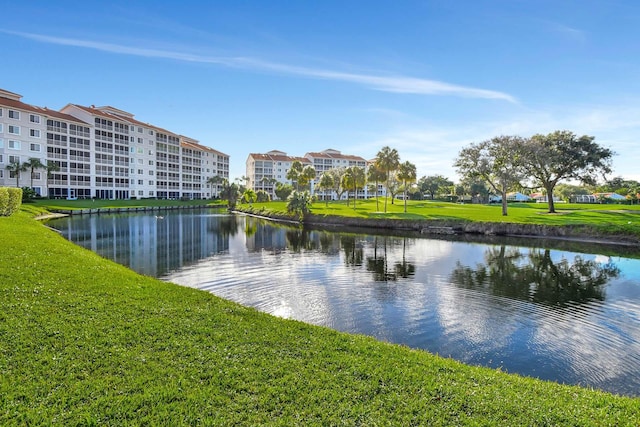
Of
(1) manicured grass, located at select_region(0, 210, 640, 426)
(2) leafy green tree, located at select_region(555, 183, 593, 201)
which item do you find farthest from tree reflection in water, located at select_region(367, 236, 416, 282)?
(2) leafy green tree, located at select_region(555, 183, 593, 201)

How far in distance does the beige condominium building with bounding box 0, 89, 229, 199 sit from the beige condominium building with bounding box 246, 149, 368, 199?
26.8 meters

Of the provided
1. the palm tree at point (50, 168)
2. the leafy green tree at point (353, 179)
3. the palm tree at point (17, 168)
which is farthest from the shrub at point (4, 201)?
the leafy green tree at point (353, 179)

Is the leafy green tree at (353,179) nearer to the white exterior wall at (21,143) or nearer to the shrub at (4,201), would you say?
the shrub at (4,201)

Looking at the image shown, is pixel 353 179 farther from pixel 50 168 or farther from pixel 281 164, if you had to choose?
pixel 281 164

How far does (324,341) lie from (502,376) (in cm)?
406

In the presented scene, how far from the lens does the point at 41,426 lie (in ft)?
17.7

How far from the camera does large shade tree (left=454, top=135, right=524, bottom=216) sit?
196ft

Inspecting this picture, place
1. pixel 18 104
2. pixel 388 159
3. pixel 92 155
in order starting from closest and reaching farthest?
1. pixel 388 159
2. pixel 18 104
3. pixel 92 155

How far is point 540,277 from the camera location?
23.9 meters

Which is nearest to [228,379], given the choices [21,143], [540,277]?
[540,277]

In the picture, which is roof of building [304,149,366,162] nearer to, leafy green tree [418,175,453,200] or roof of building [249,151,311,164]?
roof of building [249,151,311,164]

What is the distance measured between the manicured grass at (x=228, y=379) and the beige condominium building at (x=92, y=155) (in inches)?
3313

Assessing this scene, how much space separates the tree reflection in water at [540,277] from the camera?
1948 cm

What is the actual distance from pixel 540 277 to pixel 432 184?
119 m
